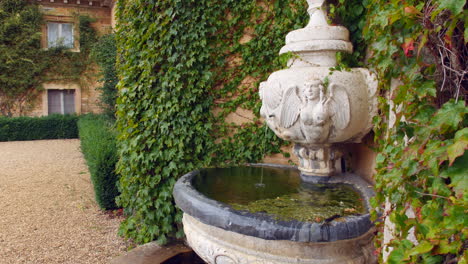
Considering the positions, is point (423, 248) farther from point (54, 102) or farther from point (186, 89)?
point (54, 102)

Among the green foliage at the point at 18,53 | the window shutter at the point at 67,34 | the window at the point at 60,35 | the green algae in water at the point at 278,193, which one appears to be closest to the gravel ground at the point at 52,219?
the green algae in water at the point at 278,193

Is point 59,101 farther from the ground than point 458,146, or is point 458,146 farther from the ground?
point 59,101

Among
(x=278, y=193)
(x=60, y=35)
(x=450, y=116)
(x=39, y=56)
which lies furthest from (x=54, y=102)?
(x=450, y=116)

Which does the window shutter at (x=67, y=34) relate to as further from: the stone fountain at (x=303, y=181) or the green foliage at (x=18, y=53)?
the stone fountain at (x=303, y=181)

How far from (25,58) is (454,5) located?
13.8 metres

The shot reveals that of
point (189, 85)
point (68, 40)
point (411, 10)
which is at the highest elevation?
point (68, 40)

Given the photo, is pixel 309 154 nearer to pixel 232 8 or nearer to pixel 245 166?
pixel 245 166

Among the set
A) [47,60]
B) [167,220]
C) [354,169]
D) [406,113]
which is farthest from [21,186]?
[47,60]

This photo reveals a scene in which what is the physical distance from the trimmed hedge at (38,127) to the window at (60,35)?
297 cm

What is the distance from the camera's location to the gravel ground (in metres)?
3.21

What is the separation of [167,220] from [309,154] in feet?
4.88

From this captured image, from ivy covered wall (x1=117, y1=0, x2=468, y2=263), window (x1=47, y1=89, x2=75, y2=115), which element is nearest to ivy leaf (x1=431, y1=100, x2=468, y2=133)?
ivy covered wall (x1=117, y1=0, x2=468, y2=263)

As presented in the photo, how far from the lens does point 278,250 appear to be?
5.02 ft

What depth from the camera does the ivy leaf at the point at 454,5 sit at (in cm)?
81
